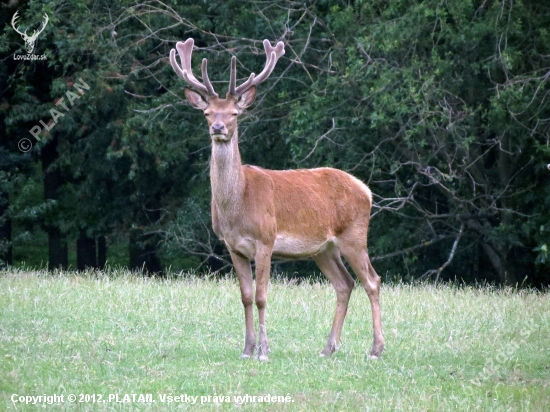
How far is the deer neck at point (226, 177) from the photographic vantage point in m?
7.98

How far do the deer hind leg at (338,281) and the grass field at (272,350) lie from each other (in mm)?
242

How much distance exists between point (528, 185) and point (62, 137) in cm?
1016

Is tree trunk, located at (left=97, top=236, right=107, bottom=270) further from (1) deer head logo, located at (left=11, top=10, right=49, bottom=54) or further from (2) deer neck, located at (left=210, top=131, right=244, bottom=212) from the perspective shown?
(2) deer neck, located at (left=210, top=131, right=244, bottom=212)

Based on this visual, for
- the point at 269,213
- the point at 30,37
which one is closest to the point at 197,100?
the point at 269,213

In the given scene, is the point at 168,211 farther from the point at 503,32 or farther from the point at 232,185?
the point at 232,185

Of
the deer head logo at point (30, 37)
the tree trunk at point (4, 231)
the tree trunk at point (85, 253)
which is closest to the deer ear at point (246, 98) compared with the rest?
the deer head logo at point (30, 37)

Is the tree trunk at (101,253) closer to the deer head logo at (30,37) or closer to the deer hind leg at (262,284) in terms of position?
the deer head logo at (30,37)

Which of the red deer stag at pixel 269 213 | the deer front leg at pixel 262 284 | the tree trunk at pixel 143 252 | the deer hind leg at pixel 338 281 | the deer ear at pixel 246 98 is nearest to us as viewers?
the deer front leg at pixel 262 284

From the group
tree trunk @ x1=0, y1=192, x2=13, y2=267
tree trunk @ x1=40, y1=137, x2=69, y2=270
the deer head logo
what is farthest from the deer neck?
tree trunk @ x1=40, y1=137, x2=69, y2=270

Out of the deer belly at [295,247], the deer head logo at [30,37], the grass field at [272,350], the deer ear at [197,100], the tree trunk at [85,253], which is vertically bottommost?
the tree trunk at [85,253]

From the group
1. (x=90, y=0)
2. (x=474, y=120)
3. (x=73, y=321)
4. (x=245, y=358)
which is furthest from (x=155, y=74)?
(x=245, y=358)

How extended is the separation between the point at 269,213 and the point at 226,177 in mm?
448

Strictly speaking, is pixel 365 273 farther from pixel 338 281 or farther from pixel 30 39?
pixel 30 39

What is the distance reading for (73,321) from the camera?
9195 millimetres
